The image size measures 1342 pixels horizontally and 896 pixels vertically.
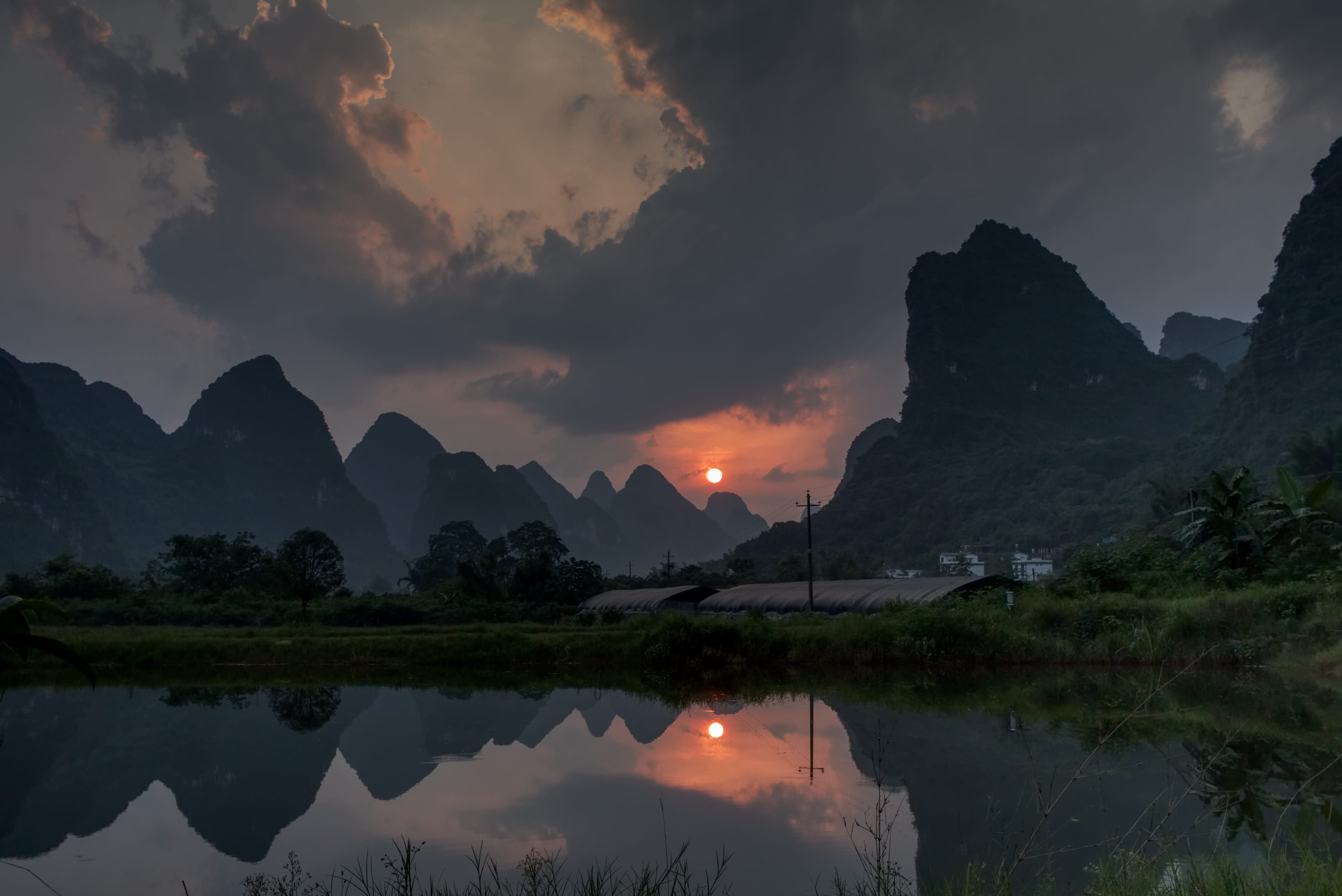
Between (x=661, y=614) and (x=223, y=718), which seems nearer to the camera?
(x=223, y=718)

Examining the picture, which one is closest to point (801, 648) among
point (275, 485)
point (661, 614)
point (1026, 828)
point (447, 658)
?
point (661, 614)

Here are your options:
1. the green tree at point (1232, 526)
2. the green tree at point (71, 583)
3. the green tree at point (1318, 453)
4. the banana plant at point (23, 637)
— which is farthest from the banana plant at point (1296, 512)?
the green tree at point (71, 583)

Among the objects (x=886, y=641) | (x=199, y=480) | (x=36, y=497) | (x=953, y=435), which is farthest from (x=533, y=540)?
(x=199, y=480)

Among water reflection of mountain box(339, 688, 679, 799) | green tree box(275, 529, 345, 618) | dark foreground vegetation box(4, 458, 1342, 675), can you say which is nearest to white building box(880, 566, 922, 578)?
dark foreground vegetation box(4, 458, 1342, 675)

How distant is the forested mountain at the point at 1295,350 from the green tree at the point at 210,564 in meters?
59.4

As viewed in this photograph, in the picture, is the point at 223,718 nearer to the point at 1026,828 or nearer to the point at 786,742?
the point at 786,742

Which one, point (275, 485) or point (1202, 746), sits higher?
point (275, 485)

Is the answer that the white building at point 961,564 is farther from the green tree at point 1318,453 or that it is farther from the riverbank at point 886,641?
the riverbank at point 886,641

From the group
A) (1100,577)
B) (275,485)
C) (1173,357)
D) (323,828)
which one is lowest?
(323,828)

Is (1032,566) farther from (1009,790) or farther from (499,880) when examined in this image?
(499,880)

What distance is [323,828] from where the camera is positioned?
8125mm

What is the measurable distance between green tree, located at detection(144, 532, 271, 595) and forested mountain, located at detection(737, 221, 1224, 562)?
125 ft

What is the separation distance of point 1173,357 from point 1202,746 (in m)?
147

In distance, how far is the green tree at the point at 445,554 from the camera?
59969 mm
